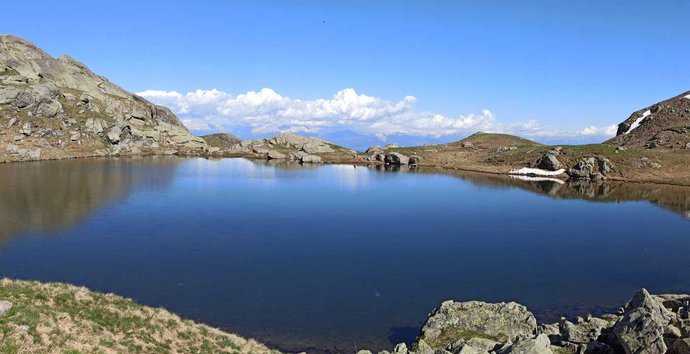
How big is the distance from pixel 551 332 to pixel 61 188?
97148 millimetres

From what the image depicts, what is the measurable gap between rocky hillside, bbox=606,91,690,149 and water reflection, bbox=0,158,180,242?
572 ft

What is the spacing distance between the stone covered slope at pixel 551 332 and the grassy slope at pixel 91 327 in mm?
12235

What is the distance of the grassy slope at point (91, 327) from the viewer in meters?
25.2

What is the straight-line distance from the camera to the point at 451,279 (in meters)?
47.6

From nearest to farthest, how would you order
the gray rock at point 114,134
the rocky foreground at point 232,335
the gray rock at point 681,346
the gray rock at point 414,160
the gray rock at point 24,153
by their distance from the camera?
the gray rock at point 681,346 → the rocky foreground at point 232,335 → the gray rock at point 24,153 → the gray rock at point 414,160 → the gray rock at point 114,134

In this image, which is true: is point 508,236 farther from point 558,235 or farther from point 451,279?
point 451,279

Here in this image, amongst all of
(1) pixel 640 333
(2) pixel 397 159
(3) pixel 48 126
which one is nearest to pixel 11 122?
(3) pixel 48 126

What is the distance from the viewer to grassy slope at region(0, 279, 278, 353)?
2523 centimetres

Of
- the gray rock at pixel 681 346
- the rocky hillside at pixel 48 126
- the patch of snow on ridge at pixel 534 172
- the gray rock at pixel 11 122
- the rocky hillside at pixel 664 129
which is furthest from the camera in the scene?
the rocky hillside at pixel 664 129

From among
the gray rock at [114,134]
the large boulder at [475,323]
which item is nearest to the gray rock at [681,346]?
the large boulder at [475,323]

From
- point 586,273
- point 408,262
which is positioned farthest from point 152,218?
point 586,273

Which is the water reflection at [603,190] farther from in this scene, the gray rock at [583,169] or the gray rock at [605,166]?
the gray rock at [605,166]

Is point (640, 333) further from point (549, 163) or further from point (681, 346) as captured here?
point (549, 163)

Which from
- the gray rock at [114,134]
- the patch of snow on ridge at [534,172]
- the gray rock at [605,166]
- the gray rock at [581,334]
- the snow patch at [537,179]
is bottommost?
the gray rock at [581,334]
